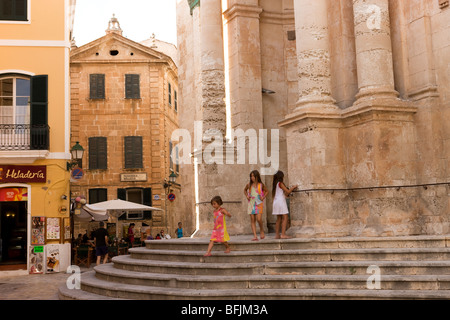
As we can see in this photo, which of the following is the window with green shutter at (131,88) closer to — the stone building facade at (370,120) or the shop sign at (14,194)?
the shop sign at (14,194)

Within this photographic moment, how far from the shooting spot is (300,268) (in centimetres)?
905

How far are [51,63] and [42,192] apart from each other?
4.41 m

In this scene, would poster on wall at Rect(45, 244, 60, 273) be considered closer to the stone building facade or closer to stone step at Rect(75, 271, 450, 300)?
stone step at Rect(75, 271, 450, 300)

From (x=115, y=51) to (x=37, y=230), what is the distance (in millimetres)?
17517

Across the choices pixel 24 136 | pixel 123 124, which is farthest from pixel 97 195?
pixel 24 136

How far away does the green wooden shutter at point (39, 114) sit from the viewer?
18266 mm

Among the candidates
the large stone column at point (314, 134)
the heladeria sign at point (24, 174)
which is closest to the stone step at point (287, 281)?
the large stone column at point (314, 134)

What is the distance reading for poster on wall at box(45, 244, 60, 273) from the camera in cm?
1760

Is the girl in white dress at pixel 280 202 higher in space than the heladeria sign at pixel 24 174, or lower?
lower

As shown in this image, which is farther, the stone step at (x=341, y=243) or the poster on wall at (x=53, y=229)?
the poster on wall at (x=53, y=229)

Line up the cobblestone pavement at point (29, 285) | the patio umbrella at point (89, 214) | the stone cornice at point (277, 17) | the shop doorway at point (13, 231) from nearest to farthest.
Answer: the cobblestone pavement at point (29, 285) < the stone cornice at point (277, 17) < the shop doorway at point (13, 231) < the patio umbrella at point (89, 214)

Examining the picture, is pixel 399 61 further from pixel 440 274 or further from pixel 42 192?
pixel 42 192

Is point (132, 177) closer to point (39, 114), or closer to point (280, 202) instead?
point (39, 114)

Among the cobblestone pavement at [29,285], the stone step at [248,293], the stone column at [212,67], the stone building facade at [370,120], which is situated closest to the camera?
the stone step at [248,293]
